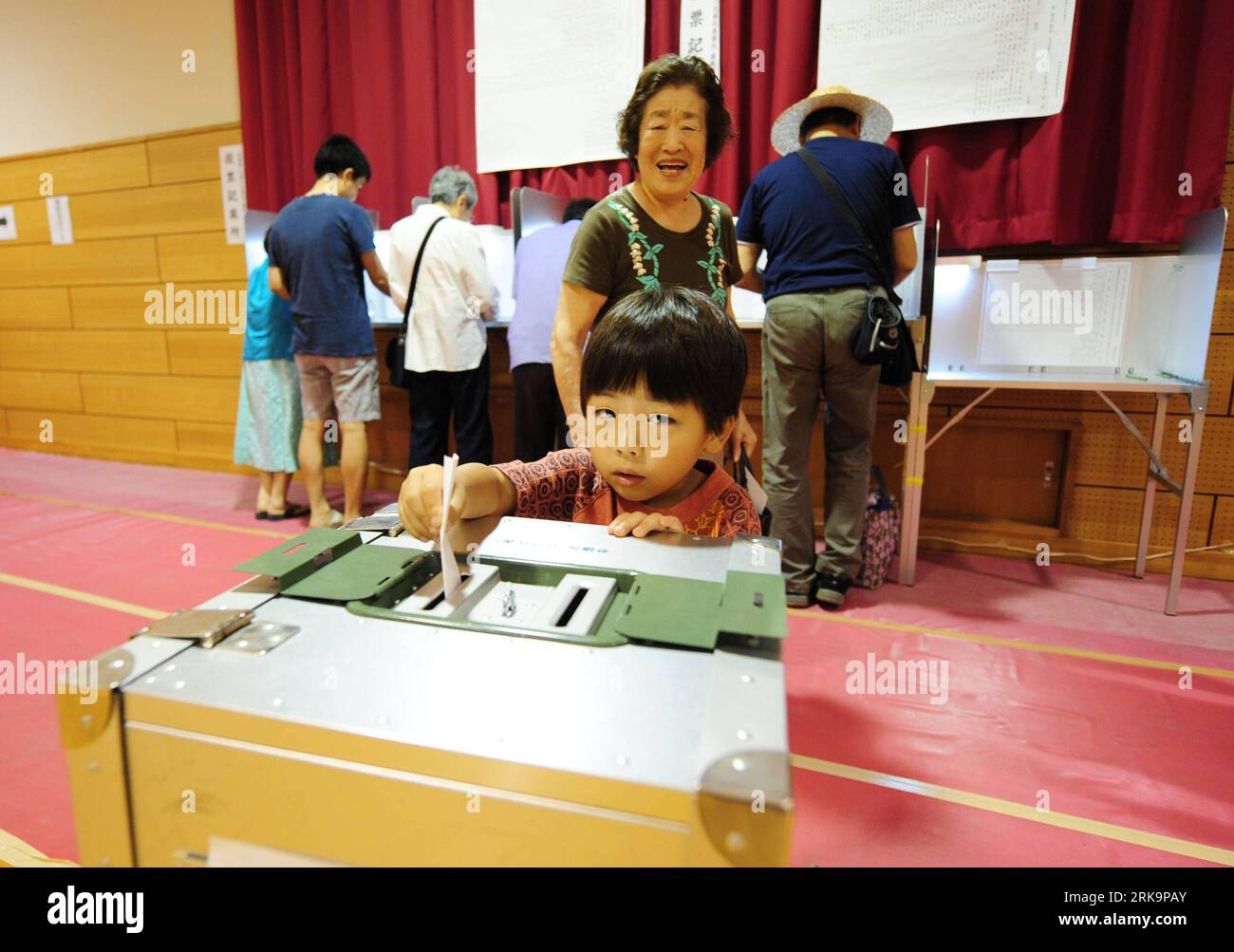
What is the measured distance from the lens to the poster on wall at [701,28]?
270 centimetres

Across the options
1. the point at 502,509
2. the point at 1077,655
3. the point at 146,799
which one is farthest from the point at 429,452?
the point at 146,799

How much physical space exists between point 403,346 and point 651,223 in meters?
1.77

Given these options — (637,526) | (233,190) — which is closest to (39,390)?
(233,190)

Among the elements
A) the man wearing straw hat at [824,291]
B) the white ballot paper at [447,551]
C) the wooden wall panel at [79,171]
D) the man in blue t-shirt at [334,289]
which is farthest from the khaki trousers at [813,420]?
the wooden wall panel at [79,171]

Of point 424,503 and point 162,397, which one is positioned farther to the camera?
point 162,397

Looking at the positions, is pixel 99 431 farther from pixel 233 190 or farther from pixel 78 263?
pixel 233 190

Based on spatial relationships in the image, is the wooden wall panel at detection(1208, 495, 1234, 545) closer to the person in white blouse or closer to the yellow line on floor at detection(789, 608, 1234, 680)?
the yellow line on floor at detection(789, 608, 1234, 680)

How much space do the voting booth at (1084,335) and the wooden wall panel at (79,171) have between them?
4.33 metres

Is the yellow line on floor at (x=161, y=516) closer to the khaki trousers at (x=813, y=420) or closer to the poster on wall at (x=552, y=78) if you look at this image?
the poster on wall at (x=552, y=78)

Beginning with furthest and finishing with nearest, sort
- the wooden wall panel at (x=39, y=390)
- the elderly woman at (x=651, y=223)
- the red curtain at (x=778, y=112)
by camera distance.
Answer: the wooden wall panel at (x=39, y=390), the red curtain at (x=778, y=112), the elderly woman at (x=651, y=223)

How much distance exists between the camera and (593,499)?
3.45 ft

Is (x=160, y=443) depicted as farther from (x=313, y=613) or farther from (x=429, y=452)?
(x=313, y=613)

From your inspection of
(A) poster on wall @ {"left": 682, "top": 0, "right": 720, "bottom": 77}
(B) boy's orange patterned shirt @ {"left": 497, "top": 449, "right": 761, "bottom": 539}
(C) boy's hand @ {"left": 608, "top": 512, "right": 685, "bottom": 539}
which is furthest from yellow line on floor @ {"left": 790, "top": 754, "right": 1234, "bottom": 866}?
(A) poster on wall @ {"left": 682, "top": 0, "right": 720, "bottom": 77}

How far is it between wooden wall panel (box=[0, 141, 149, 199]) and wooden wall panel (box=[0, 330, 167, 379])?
853 mm
